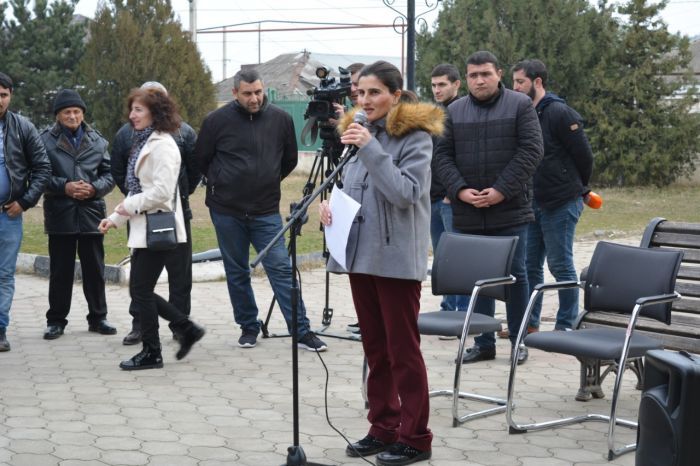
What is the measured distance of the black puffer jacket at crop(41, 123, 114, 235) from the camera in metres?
8.36

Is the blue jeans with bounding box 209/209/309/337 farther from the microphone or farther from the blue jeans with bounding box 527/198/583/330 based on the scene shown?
the microphone

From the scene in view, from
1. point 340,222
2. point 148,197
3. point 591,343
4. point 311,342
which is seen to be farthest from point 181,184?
point 591,343

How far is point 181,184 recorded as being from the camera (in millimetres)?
8055

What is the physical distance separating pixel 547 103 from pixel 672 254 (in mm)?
2451

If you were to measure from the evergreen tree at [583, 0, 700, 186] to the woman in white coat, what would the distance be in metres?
19.3

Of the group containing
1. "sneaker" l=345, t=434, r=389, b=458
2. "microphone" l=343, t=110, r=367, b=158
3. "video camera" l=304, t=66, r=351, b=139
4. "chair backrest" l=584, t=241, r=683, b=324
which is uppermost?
"video camera" l=304, t=66, r=351, b=139

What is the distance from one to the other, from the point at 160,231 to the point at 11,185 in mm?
1551

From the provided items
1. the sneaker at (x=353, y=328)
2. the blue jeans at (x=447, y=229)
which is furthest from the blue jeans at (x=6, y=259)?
the blue jeans at (x=447, y=229)

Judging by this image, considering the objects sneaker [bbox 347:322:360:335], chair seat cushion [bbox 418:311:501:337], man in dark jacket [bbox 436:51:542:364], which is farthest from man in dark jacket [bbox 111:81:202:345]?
chair seat cushion [bbox 418:311:501:337]

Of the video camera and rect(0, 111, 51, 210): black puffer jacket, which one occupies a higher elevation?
the video camera

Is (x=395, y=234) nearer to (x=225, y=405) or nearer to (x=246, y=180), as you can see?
(x=225, y=405)

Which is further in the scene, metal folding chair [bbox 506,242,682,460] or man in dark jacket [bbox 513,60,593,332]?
man in dark jacket [bbox 513,60,593,332]

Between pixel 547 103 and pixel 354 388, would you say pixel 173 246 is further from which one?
pixel 547 103

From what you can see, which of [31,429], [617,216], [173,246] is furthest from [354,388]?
[617,216]
